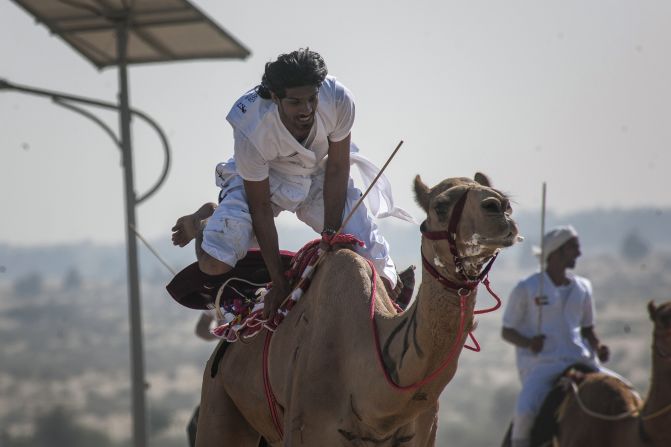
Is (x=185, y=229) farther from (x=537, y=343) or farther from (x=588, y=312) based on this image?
(x=588, y=312)

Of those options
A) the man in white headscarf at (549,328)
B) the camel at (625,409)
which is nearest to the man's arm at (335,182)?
the camel at (625,409)

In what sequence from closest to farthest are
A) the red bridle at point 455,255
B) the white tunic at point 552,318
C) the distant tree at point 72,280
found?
the red bridle at point 455,255, the white tunic at point 552,318, the distant tree at point 72,280

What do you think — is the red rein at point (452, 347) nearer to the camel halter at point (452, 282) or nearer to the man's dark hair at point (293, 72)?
the camel halter at point (452, 282)

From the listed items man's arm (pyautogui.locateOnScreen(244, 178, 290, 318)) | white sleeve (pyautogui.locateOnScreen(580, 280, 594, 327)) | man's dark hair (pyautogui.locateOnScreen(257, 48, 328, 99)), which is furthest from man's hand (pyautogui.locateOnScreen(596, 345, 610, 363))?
man's dark hair (pyautogui.locateOnScreen(257, 48, 328, 99))

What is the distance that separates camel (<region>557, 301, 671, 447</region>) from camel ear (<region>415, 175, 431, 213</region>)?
264 inches

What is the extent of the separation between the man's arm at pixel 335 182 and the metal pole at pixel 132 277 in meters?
4.39

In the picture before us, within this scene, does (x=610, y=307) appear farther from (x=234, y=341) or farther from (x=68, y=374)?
(x=234, y=341)

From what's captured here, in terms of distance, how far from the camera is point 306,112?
7160 millimetres

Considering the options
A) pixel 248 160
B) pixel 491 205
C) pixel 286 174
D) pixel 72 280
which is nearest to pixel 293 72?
pixel 248 160

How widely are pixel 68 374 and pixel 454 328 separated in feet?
104

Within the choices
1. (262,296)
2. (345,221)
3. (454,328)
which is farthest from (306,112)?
(454,328)

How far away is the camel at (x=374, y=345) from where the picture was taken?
584 centimetres

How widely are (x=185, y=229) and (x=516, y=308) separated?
6.83 metres

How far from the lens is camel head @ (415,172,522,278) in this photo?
18.3 feet
